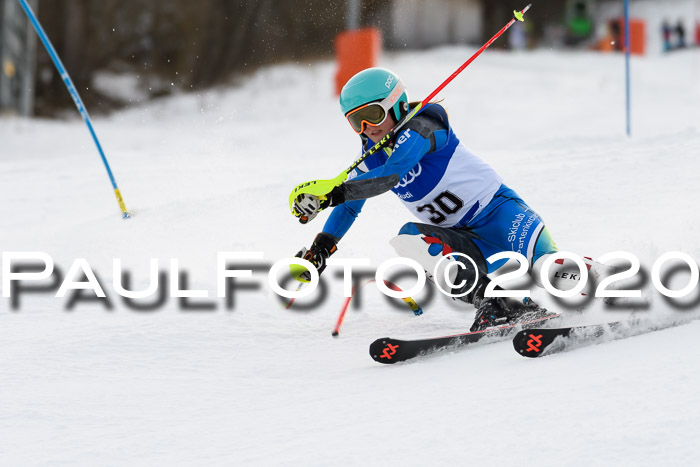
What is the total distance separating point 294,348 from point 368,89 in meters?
1.04

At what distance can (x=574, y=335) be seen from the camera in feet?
9.09

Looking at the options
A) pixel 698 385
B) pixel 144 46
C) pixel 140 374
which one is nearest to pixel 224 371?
pixel 140 374

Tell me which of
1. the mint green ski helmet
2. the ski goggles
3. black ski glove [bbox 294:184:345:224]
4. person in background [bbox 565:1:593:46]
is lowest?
person in background [bbox 565:1:593:46]

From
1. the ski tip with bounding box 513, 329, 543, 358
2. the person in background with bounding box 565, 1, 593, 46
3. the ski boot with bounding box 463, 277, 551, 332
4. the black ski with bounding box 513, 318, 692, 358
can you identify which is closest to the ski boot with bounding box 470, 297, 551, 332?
the ski boot with bounding box 463, 277, 551, 332

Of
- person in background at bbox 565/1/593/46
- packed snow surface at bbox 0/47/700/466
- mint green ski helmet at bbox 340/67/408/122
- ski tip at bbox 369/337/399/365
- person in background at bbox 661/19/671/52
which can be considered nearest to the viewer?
packed snow surface at bbox 0/47/700/466

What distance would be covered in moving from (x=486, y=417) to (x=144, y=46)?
1603cm

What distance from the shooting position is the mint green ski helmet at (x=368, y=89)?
3.24 meters

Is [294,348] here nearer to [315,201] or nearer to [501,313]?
[315,201]

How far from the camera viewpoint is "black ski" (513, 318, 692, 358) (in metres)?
2.67

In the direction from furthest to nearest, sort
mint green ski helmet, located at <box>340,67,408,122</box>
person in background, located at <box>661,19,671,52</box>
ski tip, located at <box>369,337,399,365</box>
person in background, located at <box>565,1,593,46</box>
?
person in background, located at <box>565,1,593,46</box> → person in background, located at <box>661,19,671,52</box> → mint green ski helmet, located at <box>340,67,408,122</box> → ski tip, located at <box>369,337,399,365</box>

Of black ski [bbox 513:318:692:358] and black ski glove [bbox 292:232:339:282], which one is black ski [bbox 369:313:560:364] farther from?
black ski glove [bbox 292:232:339:282]

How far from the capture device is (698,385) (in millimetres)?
2084

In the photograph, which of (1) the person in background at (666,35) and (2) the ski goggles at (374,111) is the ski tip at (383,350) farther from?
(1) the person in background at (666,35)

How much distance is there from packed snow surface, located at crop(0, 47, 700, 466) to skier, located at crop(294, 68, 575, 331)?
0.93ft
